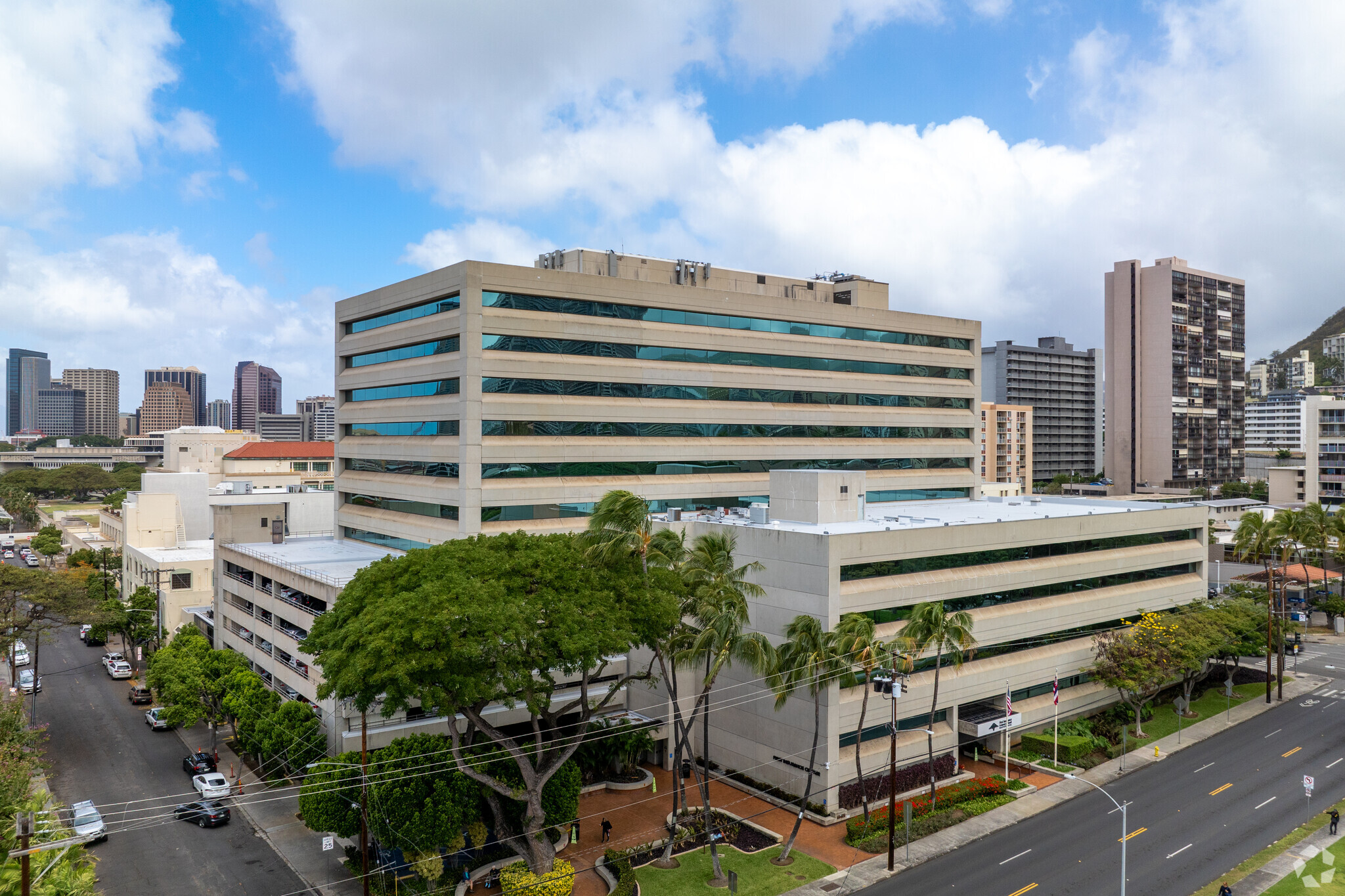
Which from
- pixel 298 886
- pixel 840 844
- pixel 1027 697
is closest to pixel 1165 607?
pixel 1027 697

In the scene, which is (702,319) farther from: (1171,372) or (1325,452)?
(1171,372)

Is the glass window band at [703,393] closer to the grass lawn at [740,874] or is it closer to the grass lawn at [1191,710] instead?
the grass lawn at [740,874]

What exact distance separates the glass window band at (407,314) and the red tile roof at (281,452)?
258 feet

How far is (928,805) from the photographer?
4781 centimetres

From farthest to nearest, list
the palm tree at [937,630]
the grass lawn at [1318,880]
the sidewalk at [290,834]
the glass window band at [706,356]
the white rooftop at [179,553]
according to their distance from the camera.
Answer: the white rooftop at [179,553]
the glass window band at [706,356]
the palm tree at [937,630]
the sidewalk at [290,834]
the grass lawn at [1318,880]

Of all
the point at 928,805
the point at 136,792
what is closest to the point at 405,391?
the point at 136,792

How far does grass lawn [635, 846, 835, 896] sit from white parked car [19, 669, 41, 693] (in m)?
58.6

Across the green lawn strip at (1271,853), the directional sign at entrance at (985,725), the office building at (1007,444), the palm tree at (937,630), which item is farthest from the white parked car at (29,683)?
the office building at (1007,444)

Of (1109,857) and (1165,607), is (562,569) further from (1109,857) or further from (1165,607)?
(1165,607)

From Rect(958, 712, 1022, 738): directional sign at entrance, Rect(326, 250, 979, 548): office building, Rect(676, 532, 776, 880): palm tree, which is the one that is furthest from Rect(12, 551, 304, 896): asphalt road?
Rect(958, 712, 1022, 738): directional sign at entrance

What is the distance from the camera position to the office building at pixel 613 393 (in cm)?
5953

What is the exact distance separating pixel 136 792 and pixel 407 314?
3629 centimetres

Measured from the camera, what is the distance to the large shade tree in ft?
111

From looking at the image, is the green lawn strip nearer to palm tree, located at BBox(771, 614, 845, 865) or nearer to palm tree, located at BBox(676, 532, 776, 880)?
palm tree, located at BBox(771, 614, 845, 865)
